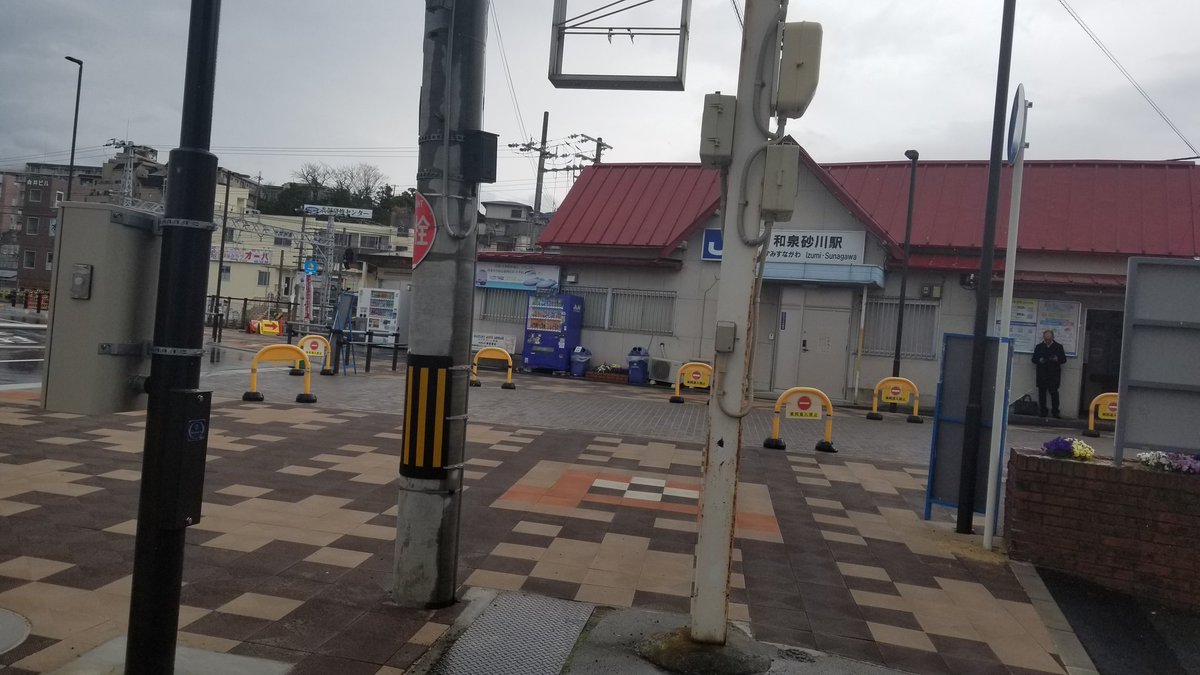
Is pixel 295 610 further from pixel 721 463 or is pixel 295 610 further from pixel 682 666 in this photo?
pixel 721 463

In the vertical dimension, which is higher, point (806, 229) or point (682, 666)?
point (806, 229)

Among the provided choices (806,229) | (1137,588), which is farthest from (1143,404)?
(806,229)

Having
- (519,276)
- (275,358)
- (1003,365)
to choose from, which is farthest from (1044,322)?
(275,358)

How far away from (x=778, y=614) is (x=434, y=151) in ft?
12.4

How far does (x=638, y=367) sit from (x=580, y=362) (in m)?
1.73

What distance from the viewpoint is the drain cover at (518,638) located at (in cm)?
457

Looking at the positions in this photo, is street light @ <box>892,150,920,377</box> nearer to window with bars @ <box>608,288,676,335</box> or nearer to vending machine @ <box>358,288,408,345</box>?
window with bars @ <box>608,288,676,335</box>

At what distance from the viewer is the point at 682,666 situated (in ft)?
15.0

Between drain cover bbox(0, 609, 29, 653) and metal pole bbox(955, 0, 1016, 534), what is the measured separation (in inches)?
300

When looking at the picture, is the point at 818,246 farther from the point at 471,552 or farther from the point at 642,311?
the point at 471,552

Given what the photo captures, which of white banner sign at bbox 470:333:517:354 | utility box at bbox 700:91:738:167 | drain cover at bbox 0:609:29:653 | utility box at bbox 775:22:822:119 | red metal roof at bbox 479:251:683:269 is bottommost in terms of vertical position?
drain cover at bbox 0:609:29:653

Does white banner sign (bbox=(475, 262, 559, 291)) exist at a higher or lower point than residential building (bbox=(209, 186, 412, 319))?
lower

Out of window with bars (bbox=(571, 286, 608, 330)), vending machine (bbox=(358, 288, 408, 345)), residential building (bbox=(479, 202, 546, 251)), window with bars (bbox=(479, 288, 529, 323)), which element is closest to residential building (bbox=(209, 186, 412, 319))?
residential building (bbox=(479, 202, 546, 251))

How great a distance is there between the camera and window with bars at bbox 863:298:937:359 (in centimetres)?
2130
